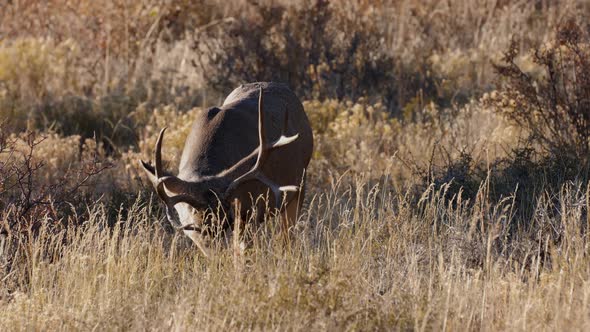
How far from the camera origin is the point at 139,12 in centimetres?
1667

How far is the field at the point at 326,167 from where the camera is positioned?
234 inches

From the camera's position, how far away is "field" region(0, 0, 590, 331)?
19.5ft

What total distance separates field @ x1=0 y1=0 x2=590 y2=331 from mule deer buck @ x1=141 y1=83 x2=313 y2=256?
0.24 m

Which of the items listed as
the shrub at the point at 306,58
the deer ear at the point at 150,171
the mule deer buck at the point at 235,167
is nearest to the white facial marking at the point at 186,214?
the mule deer buck at the point at 235,167

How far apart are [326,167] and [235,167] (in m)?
3.59

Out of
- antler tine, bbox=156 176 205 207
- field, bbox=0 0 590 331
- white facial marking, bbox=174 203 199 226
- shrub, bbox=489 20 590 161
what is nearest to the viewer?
field, bbox=0 0 590 331

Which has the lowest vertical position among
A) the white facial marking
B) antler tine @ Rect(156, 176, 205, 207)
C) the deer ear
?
the white facial marking

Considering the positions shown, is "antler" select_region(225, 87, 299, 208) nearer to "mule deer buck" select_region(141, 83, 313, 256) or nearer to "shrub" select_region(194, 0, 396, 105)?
"mule deer buck" select_region(141, 83, 313, 256)

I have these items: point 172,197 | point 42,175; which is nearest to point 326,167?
point 42,175

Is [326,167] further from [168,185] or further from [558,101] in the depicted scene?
[168,185]

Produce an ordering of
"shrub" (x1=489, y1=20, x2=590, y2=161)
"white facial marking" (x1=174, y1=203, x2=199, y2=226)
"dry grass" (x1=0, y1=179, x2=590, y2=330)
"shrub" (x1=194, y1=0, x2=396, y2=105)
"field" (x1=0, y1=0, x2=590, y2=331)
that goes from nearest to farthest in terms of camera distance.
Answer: "dry grass" (x1=0, y1=179, x2=590, y2=330) < "field" (x1=0, y1=0, x2=590, y2=331) < "white facial marking" (x1=174, y1=203, x2=199, y2=226) < "shrub" (x1=489, y1=20, x2=590, y2=161) < "shrub" (x1=194, y1=0, x2=396, y2=105)

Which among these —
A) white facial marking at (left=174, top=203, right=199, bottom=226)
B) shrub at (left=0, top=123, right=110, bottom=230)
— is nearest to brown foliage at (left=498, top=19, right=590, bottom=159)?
white facial marking at (left=174, top=203, right=199, bottom=226)

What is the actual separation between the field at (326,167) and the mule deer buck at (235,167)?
0.24 meters

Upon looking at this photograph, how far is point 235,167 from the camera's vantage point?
7.59m
